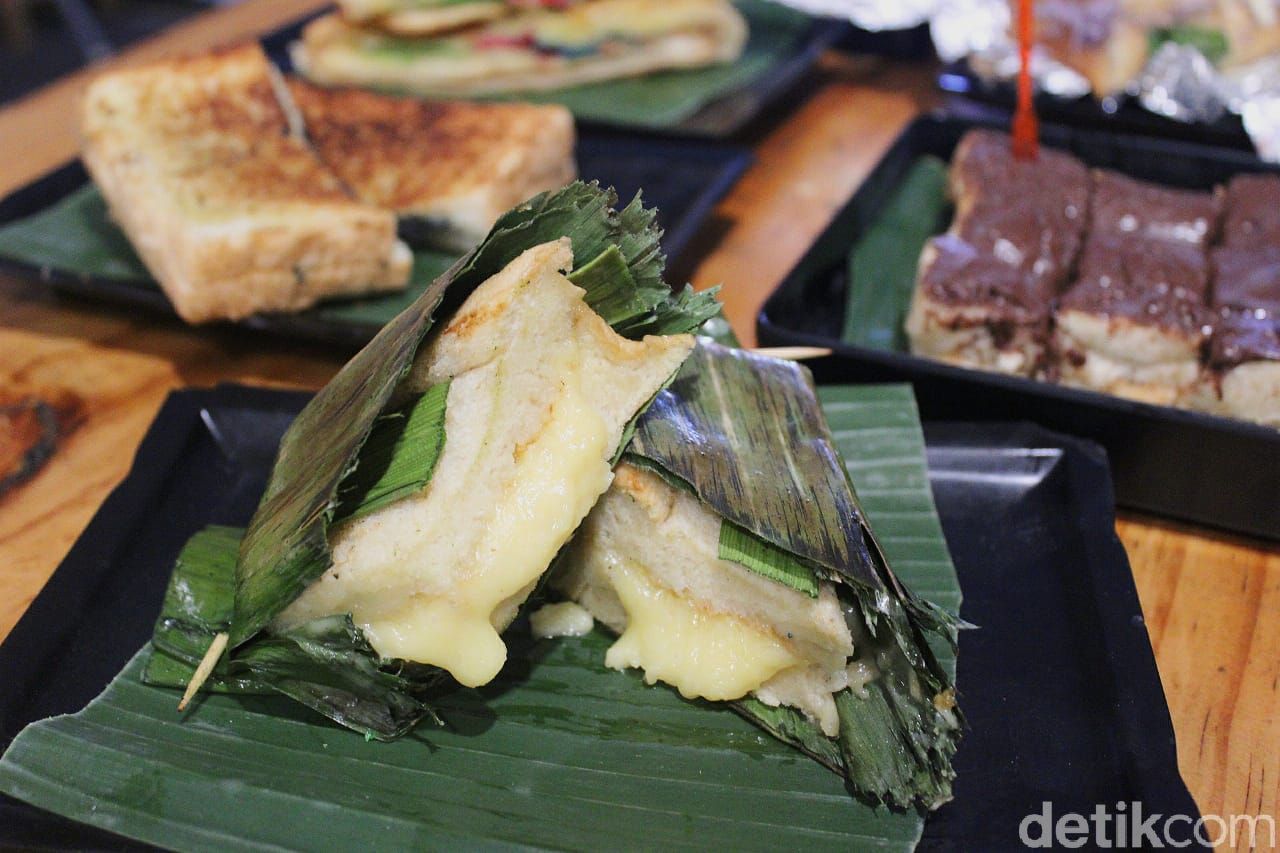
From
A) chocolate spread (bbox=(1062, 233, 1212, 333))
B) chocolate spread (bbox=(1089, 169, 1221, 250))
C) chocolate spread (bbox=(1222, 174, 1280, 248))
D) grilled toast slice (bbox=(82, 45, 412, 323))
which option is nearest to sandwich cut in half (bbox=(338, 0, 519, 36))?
grilled toast slice (bbox=(82, 45, 412, 323))

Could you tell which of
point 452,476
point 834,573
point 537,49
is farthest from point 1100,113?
point 452,476

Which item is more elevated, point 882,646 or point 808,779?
point 882,646

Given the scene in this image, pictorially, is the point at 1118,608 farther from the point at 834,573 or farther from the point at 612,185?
the point at 612,185

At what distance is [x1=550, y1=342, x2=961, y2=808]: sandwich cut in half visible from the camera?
5.25 feet

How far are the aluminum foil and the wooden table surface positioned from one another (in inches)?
12.6

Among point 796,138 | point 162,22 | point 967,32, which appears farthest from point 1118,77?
point 162,22

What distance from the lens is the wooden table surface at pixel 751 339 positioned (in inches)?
73.6

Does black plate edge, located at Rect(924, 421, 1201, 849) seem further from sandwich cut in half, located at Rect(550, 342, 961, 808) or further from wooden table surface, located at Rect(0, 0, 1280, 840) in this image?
sandwich cut in half, located at Rect(550, 342, 961, 808)

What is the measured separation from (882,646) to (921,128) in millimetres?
2382

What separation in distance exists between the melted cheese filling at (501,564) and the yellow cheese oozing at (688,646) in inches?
9.5

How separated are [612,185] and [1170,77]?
2.02 metres

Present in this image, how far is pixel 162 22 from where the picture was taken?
860 cm

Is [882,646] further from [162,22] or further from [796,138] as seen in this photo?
[162,22]

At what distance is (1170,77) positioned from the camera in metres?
3.66
